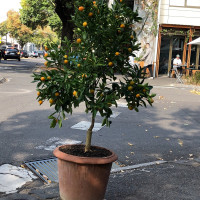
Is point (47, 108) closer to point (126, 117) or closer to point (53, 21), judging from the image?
point (126, 117)

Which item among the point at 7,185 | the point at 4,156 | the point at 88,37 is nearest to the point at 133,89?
the point at 88,37

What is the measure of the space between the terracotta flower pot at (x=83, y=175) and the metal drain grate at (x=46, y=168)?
100 cm

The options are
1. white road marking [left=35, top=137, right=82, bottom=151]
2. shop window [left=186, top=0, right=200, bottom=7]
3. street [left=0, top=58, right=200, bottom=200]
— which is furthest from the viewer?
shop window [left=186, top=0, right=200, bottom=7]

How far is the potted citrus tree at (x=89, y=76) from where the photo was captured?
3.46m

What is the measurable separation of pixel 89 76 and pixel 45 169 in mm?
2125

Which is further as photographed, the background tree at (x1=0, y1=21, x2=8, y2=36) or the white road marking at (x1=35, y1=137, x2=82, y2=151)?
the background tree at (x1=0, y1=21, x2=8, y2=36)

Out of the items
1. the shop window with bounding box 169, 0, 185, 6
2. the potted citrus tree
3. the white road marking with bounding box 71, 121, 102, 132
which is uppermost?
the shop window with bounding box 169, 0, 185, 6

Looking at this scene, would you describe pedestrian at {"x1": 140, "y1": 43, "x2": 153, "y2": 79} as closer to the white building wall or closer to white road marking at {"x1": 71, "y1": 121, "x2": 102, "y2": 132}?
the white building wall

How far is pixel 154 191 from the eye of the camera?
14.3 feet

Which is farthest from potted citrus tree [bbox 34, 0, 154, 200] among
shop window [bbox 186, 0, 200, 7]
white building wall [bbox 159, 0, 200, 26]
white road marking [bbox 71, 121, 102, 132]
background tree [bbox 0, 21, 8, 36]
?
background tree [bbox 0, 21, 8, 36]

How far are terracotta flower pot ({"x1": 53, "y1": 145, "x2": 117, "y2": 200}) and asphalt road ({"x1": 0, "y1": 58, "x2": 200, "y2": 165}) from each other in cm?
184

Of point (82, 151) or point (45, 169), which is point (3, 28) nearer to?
point (45, 169)

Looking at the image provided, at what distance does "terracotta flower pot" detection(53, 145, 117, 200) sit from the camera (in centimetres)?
350

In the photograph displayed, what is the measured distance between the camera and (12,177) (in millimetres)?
4621
